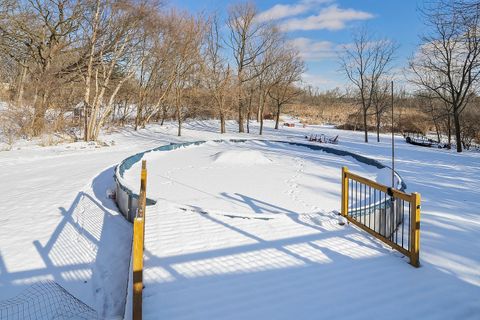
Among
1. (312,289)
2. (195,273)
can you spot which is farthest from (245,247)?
(312,289)

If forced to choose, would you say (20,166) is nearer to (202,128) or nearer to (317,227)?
(317,227)

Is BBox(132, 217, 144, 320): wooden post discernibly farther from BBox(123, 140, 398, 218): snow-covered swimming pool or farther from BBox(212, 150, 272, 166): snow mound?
→ BBox(212, 150, 272, 166): snow mound

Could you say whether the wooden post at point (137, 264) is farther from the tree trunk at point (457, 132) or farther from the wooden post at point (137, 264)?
the tree trunk at point (457, 132)

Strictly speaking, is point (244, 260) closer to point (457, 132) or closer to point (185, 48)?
point (457, 132)

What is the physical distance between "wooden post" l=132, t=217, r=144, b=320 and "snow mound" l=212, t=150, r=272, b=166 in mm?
9288

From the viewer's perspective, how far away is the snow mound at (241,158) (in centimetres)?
1249

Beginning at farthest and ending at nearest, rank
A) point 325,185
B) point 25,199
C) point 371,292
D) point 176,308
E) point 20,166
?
point 20,166 → point 325,185 → point 25,199 → point 371,292 → point 176,308

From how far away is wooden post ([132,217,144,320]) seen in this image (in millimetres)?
2979

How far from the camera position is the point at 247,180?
9828mm

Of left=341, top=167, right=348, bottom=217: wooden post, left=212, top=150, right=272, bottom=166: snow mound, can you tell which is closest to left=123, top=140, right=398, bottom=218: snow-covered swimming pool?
left=212, top=150, right=272, bottom=166: snow mound

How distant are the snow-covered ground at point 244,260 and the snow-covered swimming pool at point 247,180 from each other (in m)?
0.14

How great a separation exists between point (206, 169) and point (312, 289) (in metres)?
7.88

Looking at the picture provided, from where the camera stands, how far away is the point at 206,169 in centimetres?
1148

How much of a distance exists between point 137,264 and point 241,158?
9757mm
